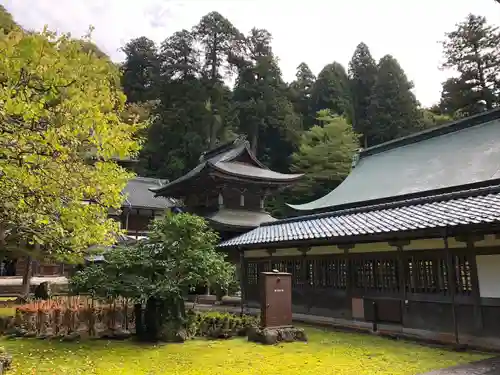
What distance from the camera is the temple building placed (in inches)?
1067

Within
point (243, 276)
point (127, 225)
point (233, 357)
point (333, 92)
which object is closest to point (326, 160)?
point (333, 92)

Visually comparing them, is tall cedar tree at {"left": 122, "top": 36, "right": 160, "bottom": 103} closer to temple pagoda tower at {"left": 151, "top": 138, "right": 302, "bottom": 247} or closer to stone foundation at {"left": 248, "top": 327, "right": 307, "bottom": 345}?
temple pagoda tower at {"left": 151, "top": 138, "right": 302, "bottom": 247}

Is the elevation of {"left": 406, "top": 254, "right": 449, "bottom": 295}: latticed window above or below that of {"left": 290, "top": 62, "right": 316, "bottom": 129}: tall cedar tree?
below

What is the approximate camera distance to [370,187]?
63.6ft

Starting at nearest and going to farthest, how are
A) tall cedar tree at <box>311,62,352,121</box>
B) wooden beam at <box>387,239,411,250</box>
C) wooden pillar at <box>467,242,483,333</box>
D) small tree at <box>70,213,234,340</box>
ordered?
wooden pillar at <box>467,242,483,333</box>
small tree at <box>70,213,234,340</box>
wooden beam at <box>387,239,411,250</box>
tall cedar tree at <box>311,62,352,121</box>

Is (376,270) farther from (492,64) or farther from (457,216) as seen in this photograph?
(492,64)

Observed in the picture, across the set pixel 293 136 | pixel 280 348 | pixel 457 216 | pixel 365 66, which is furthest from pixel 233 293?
pixel 365 66

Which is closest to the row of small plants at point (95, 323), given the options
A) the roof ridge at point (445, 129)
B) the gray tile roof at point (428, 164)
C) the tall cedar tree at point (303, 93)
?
the gray tile roof at point (428, 164)

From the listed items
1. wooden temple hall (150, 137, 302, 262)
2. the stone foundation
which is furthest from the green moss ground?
wooden temple hall (150, 137, 302, 262)

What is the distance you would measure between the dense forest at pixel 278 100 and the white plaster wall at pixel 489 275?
98.9ft

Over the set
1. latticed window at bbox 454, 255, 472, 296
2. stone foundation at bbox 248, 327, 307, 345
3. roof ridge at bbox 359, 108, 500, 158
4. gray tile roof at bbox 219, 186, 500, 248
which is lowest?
stone foundation at bbox 248, 327, 307, 345

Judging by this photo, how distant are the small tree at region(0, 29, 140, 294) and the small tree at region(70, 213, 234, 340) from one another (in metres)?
2.24

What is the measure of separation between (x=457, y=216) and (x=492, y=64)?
125ft

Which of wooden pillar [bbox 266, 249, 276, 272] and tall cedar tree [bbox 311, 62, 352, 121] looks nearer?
wooden pillar [bbox 266, 249, 276, 272]
